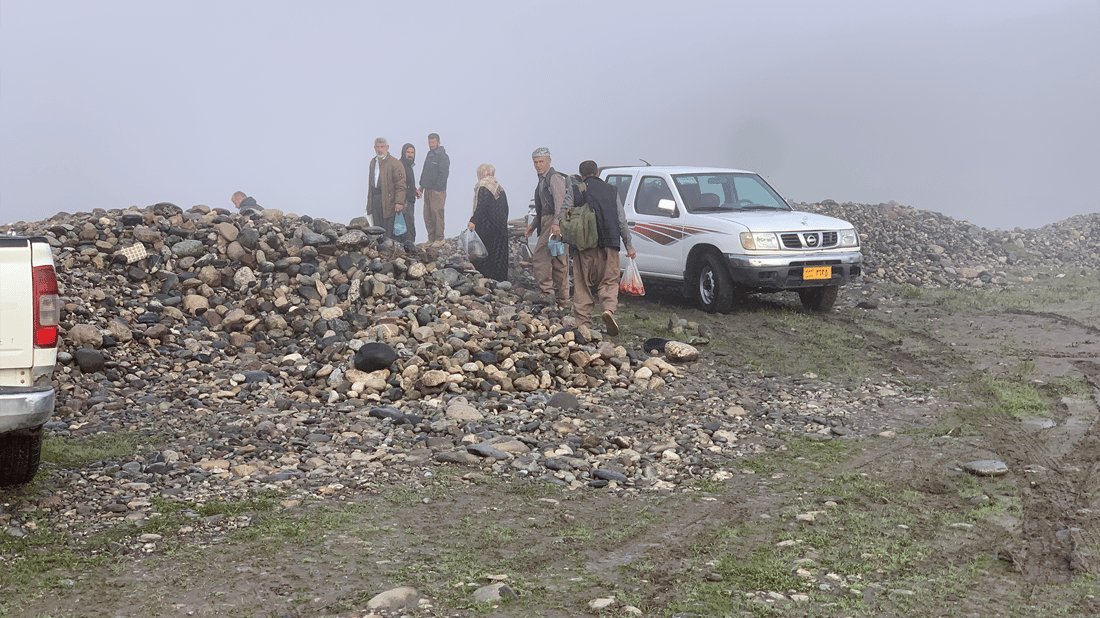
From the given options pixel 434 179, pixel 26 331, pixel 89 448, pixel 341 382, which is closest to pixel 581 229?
pixel 341 382

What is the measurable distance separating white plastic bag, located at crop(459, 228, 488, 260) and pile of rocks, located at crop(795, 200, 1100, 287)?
767 centimetres

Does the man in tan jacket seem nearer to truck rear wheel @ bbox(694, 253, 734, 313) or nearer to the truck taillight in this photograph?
truck rear wheel @ bbox(694, 253, 734, 313)

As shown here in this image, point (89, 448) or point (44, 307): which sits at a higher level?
point (44, 307)

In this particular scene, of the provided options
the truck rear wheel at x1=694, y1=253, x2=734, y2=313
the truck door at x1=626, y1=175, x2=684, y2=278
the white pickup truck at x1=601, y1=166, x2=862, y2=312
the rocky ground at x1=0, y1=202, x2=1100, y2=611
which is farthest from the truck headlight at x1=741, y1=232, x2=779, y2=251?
the rocky ground at x1=0, y1=202, x2=1100, y2=611

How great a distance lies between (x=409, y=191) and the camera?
1692 centimetres

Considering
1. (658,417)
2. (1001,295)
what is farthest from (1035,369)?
(1001,295)

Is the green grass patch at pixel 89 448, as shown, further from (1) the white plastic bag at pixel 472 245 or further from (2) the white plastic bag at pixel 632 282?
(1) the white plastic bag at pixel 472 245

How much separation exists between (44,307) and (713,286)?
8.77 m

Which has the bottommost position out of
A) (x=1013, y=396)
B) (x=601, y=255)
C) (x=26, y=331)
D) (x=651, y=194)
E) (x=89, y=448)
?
(x=89, y=448)

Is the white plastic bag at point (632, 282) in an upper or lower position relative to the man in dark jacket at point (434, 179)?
lower

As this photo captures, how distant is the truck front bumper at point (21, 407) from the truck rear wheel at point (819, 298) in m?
10.2

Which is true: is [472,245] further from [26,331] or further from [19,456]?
[26,331]

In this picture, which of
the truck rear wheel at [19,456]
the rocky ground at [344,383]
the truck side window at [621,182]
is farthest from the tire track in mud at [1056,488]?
the truck side window at [621,182]

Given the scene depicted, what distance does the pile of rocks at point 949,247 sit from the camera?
675 inches
